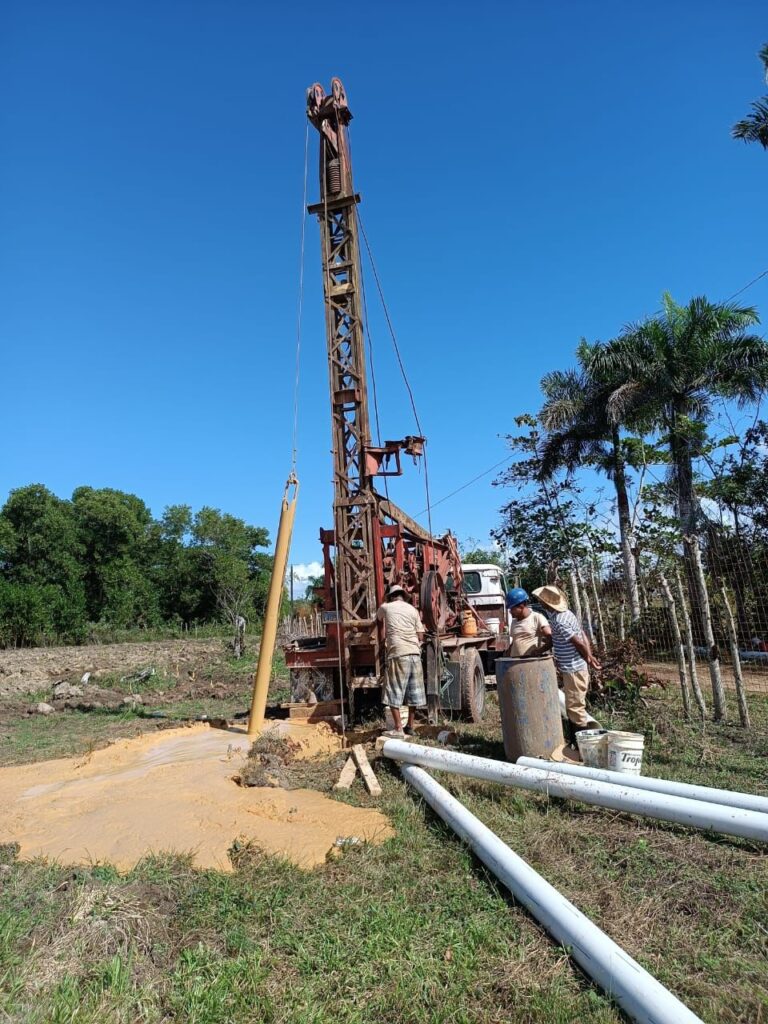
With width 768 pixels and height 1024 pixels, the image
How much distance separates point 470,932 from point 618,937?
69 centimetres

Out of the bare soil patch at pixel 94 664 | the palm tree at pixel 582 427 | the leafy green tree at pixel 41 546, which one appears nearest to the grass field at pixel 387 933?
the bare soil patch at pixel 94 664

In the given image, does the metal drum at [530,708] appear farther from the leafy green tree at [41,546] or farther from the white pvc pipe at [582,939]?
the leafy green tree at [41,546]

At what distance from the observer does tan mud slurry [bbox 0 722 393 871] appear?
4422 mm

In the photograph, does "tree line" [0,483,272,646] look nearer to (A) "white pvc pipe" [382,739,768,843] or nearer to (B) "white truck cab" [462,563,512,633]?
(B) "white truck cab" [462,563,512,633]

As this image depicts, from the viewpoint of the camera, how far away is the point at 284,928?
10.9ft

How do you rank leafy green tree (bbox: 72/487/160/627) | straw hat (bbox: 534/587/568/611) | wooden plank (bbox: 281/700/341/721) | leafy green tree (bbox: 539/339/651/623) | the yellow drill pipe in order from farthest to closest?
1. leafy green tree (bbox: 72/487/160/627)
2. leafy green tree (bbox: 539/339/651/623)
3. wooden plank (bbox: 281/700/341/721)
4. the yellow drill pipe
5. straw hat (bbox: 534/587/568/611)

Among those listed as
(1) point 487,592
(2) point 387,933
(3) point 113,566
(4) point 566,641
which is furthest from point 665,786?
(3) point 113,566

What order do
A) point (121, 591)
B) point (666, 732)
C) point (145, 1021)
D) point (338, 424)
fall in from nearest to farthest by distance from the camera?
point (145, 1021) → point (666, 732) → point (338, 424) → point (121, 591)

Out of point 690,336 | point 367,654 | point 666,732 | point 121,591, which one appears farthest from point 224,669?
point 121,591

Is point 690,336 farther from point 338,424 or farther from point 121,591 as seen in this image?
point 121,591

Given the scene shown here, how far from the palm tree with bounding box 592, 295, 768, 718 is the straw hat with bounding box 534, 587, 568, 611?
12421 mm

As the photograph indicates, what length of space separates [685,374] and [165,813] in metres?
18.2

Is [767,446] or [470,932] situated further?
[767,446]

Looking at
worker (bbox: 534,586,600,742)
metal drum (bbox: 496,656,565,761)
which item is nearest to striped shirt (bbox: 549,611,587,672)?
worker (bbox: 534,586,600,742)
